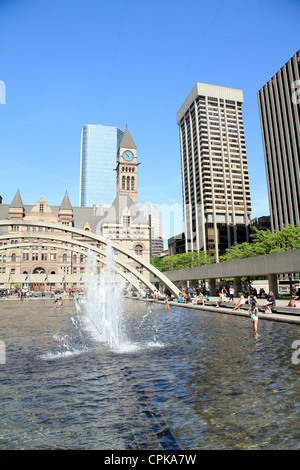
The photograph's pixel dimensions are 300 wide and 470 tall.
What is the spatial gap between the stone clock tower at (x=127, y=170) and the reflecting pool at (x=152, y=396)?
10971 centimetres

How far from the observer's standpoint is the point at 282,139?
8706 cm

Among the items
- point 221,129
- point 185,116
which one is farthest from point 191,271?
point 185,116

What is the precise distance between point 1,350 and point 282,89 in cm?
9460

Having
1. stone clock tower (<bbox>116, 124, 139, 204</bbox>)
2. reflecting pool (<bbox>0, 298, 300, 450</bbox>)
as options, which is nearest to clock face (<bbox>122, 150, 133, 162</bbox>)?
stone clock tower (<bbox>116, 124, 139, 204</bbox>)

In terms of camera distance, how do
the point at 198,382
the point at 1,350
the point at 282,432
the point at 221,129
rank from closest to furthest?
the point at 282,432
the point at 198,382
the point at 1,350
the point at 221,129

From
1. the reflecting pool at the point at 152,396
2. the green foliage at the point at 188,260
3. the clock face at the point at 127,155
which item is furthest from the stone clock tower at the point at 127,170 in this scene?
the reflecting pool at the point at 152,396

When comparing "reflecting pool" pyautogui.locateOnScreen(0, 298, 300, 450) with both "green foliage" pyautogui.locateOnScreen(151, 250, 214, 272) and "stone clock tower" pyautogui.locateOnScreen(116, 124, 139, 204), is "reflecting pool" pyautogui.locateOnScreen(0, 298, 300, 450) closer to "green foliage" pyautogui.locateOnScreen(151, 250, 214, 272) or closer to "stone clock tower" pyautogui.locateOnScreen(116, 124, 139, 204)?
"green foliage" pyautogui.locateOnScreen(151, 250, 214, 272)

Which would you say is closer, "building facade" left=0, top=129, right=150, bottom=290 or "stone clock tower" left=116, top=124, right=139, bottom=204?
"building facade" left=0, top=129, right=150, bottom=290

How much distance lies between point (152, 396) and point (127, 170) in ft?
396

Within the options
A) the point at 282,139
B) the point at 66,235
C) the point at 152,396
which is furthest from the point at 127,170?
the point at 152,396

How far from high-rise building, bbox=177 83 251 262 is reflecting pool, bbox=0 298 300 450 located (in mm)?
101915

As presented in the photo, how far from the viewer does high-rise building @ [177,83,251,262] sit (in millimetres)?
116562

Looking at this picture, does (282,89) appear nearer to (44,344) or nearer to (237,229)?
(237,229)

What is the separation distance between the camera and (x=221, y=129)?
416 ft
